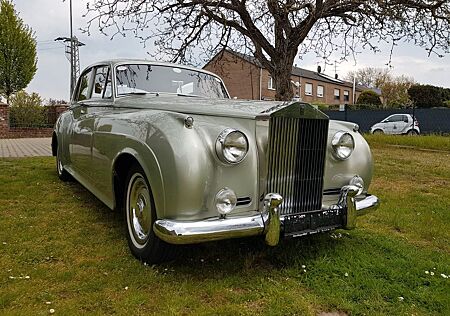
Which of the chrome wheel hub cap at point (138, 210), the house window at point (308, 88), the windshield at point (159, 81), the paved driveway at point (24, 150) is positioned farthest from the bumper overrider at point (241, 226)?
the house window at point (308, 88)

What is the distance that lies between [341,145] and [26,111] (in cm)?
1674

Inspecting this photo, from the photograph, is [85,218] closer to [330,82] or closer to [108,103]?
[108,103]

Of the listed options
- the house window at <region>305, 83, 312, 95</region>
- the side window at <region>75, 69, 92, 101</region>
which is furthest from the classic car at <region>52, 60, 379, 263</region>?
the house window at <region>305, 83, 312, 95</region>

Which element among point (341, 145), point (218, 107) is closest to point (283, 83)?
point (341, 145)

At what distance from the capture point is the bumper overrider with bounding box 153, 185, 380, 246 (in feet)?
7.84

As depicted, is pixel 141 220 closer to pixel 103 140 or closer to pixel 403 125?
pixel 103 140

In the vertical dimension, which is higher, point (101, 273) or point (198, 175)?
point (198, 175)

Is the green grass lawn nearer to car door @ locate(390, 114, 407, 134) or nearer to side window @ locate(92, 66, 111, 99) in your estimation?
side window @ locate(92, 66, 111, 99)

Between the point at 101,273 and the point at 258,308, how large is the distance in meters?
1.19

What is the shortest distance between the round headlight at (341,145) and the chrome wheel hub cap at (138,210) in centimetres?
153

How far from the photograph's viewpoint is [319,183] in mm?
3014

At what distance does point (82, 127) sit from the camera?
442cm

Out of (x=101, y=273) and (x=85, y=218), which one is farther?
(x=85, y=218)

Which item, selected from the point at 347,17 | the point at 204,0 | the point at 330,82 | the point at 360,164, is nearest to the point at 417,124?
the point at 347,17
